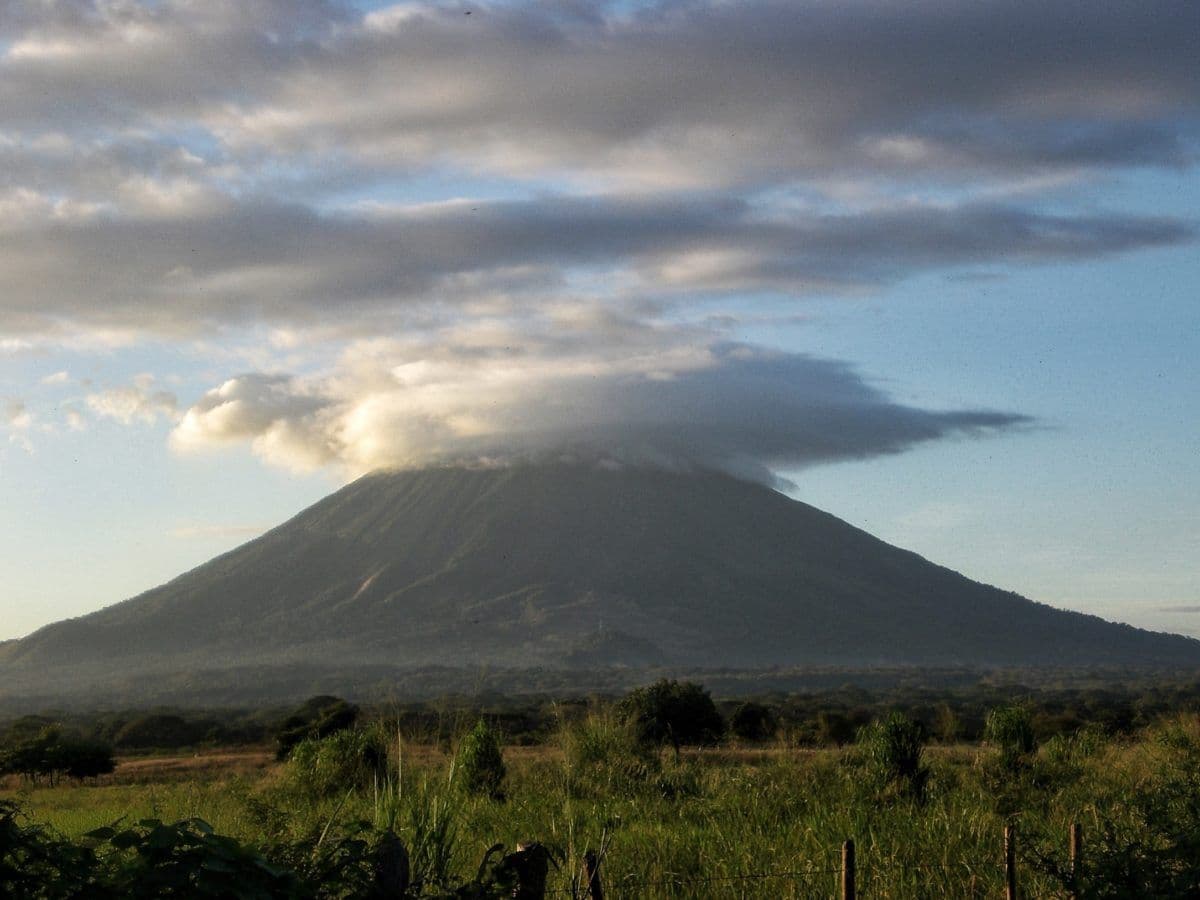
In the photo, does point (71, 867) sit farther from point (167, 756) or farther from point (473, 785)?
point (167, 756)

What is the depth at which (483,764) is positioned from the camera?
64.3 ft

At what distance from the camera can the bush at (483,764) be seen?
1842 cm

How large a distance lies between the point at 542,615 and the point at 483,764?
144m

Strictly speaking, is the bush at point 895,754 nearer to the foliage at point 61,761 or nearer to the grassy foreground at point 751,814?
the grassy foreground at point 751,814

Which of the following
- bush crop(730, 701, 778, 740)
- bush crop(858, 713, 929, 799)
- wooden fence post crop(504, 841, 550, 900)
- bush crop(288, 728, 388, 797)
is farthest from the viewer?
bush crop(730, 701, 778, 740)

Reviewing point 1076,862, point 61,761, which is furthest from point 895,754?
point 61,761

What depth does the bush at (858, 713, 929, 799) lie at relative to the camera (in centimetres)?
1870

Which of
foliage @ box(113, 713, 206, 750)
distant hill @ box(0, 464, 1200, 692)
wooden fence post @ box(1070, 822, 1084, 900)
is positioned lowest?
foliage @ box(113, 713, 206, 750)

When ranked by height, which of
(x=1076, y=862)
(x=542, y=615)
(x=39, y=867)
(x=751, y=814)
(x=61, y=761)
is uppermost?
(x=542, y=615)

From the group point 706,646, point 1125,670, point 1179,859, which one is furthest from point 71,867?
point 706,646

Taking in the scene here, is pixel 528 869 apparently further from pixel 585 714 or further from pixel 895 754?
pixel 585 714

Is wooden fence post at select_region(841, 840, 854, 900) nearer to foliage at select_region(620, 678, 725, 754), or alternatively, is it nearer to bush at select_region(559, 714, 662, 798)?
bush at select_region(559, 714, 662, 798)

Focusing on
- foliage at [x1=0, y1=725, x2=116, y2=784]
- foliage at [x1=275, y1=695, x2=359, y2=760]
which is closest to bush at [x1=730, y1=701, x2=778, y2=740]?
foliage at [x1=275, y1=695, x2=359, y2=760]

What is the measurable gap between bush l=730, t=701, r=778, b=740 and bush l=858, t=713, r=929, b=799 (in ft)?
55.2
